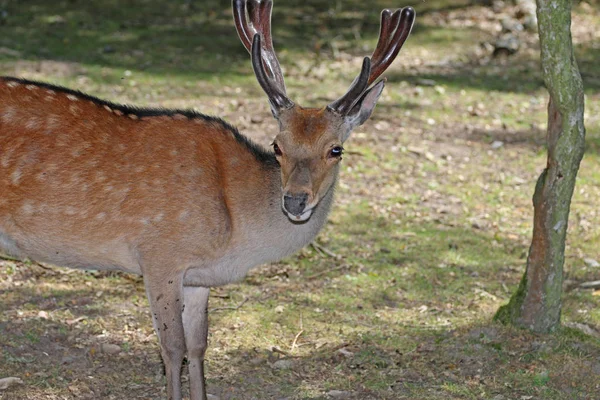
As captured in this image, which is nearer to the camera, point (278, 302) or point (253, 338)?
point (253, 338)

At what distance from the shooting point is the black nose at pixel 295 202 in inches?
198

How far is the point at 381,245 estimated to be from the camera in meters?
7.97

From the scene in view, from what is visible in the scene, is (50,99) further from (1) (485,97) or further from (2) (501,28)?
(2) (501,28)

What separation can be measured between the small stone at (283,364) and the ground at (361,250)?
14mm

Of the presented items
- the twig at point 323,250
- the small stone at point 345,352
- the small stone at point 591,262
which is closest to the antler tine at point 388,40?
the small stone at point 345,352

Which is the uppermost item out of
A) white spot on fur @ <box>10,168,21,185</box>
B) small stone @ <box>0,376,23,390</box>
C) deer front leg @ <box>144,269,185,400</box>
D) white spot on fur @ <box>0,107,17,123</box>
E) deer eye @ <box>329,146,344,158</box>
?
white spot on fur @ <box>0,107,17,123</box>

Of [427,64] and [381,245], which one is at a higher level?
[427,64]

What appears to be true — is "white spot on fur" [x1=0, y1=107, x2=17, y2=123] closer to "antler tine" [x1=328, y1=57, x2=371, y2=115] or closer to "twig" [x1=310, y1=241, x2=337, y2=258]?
"antler tine" [x1=328, y1=57, x2=371, y2=115]

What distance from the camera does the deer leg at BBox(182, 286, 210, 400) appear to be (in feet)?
18.0

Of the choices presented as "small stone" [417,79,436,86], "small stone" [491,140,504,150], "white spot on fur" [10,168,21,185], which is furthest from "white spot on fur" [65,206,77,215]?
"small stone" [417,79,436,86]

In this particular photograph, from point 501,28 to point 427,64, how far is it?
2098mm

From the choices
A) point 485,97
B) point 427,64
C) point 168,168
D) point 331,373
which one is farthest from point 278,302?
point 427,64

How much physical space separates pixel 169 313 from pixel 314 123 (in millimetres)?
1353

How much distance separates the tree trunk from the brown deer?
121 centimetres
